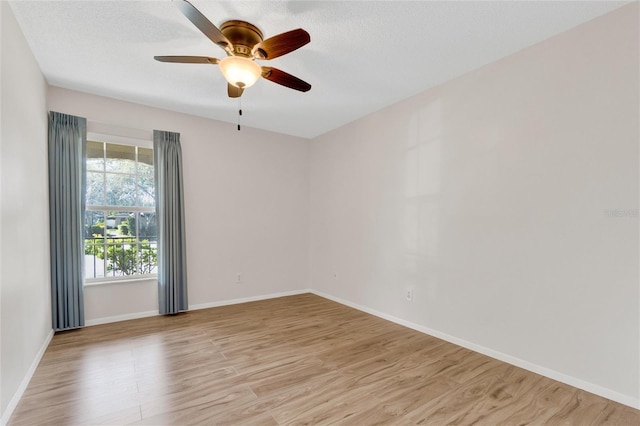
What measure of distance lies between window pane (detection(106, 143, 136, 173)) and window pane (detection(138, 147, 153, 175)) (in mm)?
68

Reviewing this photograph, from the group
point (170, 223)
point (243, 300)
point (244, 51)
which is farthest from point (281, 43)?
point (243, 300)

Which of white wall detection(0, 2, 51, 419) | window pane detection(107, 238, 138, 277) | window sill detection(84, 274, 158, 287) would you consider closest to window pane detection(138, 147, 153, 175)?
window pane detection(107, 238, 138, 277)

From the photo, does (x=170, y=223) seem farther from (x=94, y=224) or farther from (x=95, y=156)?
(x=95, y=156)

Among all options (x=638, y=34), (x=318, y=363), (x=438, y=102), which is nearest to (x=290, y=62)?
(x=438, y=102)

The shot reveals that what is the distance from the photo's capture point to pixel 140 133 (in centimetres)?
389

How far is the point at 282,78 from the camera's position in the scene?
7.72 ft

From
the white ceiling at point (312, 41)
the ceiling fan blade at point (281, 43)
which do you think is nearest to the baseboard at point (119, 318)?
the white ceiling at point (312, 41)

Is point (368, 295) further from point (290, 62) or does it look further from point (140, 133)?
point (140, 133)

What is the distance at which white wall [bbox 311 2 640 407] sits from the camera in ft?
6.92

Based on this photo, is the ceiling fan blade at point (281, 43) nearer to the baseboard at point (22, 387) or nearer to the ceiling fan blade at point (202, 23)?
the ceiling fan blade at point (202, 23)

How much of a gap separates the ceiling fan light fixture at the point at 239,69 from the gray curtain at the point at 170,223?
224cm

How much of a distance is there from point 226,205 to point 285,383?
2848 mm

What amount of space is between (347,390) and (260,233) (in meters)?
3.02

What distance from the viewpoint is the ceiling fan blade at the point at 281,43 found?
1.85 meters
